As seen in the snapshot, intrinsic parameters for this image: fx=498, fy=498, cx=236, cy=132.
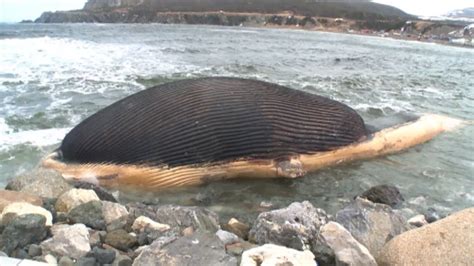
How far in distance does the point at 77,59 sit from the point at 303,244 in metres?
17.6

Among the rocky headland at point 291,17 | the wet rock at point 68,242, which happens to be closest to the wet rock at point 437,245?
the wet rock at point 68,242

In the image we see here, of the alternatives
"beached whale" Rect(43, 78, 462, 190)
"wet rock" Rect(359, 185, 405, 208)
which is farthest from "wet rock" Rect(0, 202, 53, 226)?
"wet rock" Rect(359, 185, 405, 208)

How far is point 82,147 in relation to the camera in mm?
6059

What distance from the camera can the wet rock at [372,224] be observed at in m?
4.39

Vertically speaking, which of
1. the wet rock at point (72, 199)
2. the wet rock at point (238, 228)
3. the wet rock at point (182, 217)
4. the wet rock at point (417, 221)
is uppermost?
the wet rock at point (72, 199)

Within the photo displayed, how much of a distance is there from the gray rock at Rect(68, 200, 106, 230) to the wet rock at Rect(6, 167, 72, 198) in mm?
747

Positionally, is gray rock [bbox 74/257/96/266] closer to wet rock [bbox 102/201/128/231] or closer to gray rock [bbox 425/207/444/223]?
wet rock [bbox 102/201/128/231]

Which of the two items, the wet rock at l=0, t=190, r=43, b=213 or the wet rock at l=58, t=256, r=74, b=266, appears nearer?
the wet rock at l=58, t=256, r=74, b=266

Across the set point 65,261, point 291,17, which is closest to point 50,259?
point 65,261

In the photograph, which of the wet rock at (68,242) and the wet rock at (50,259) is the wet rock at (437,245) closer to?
the wet rock at (68,242)

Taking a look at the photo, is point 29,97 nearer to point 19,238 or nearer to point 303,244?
point 19,238

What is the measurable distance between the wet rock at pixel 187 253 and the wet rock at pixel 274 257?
11 cm

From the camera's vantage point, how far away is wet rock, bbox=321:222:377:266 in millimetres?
3709

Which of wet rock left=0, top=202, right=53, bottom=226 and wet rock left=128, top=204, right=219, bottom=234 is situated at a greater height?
wet rock left=0, top=202, right=53, bottom=226
